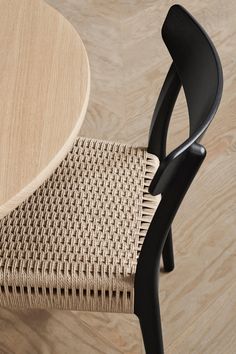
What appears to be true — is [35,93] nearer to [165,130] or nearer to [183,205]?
[165,130]

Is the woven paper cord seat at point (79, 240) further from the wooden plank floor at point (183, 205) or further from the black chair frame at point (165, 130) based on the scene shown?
the wooden plank floor at point (183, 205)

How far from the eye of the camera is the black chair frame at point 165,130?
1034mm

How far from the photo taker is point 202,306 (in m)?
1.71

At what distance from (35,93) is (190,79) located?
11.2 inches

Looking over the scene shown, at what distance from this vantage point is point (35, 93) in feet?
3.73

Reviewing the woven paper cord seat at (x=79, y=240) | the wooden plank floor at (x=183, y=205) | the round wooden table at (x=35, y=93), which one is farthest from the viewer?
the wooden plank floor at (x=183, y=205)

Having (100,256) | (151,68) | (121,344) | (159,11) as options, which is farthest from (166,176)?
(159,11)

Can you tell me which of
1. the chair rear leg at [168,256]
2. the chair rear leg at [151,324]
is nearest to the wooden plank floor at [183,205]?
the chair rear leg at [168,256]

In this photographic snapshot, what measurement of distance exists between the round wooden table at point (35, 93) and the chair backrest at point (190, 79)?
175mm

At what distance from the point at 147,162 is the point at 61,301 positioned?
0.35 meters

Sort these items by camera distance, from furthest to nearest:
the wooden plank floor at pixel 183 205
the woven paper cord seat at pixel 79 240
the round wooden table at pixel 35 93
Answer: the wooden plank floor at pixel 183 205, the woven paper cord seat at pixel 79 240, the round wooden table at pixel 35 93

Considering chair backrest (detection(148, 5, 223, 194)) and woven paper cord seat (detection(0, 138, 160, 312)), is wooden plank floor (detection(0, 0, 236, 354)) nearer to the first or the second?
woven paper cord seat (detection(0, 138, 160, 312))

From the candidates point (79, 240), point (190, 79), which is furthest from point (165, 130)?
point (79, 240)

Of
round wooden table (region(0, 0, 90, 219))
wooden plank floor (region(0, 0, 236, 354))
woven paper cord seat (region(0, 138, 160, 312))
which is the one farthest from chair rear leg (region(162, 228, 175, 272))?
round wooden table (region(0, 0, 90, 219))
